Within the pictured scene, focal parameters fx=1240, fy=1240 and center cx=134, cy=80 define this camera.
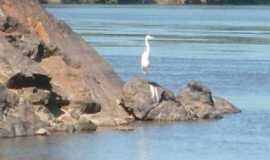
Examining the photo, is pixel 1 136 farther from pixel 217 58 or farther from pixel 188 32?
pixel 188 32

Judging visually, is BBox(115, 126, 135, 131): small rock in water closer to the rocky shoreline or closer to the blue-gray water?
the blue-gray water

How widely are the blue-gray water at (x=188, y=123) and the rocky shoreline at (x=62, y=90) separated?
2.03 ft

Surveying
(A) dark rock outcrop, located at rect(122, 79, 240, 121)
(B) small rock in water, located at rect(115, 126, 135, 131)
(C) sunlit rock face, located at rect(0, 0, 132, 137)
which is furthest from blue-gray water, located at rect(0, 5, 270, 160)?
(C) sunlit rock face, located at rect(0, 0, 132, 137)

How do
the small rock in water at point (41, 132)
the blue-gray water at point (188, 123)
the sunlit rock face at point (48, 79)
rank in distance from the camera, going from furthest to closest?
the sunlit rock face at point (48, 79) < the small rock in water at point (41, 132) < the blue-gray water at point (188, 123)

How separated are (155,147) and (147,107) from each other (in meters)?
4.29

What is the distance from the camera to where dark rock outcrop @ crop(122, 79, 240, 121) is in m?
32.8

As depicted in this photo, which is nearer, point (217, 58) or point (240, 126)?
point (240, 126)

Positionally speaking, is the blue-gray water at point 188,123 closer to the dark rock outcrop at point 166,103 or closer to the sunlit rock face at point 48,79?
the dark rock outcrop at point 166,103

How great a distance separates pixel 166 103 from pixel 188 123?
796 mm

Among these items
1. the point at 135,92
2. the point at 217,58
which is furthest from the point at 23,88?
the point at 217,58

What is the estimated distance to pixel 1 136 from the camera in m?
28.7

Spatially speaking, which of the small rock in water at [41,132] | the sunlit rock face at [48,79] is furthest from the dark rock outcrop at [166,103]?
the small rock in water at [41,132]

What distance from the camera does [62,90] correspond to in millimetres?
31812

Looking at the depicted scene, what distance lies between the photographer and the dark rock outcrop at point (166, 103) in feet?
107
